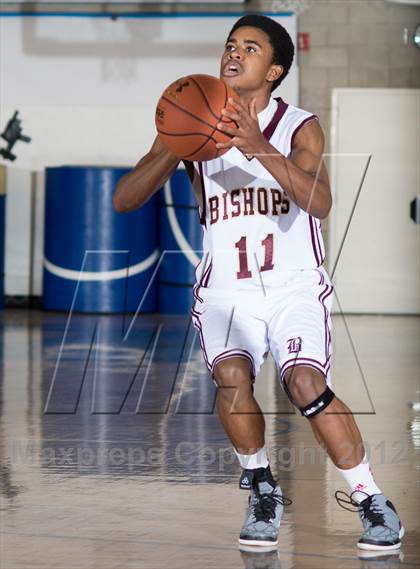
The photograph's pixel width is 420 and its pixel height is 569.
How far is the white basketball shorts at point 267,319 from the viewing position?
402cm

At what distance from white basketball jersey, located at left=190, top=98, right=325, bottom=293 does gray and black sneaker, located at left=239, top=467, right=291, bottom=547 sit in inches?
26.6

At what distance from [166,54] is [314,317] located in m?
11.5

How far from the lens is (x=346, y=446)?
12.9ft

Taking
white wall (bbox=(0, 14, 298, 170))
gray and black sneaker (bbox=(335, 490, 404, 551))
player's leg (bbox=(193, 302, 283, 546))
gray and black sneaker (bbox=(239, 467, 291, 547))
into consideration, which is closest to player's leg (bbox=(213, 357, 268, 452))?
player's leg (bbox=(193, 302, 283, 546))

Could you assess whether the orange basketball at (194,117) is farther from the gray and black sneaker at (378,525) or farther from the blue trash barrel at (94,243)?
the blue trash barrel at (94,243)

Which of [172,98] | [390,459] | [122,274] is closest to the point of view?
[172,98]

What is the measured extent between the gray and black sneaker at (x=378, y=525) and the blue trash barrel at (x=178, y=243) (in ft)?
34.0

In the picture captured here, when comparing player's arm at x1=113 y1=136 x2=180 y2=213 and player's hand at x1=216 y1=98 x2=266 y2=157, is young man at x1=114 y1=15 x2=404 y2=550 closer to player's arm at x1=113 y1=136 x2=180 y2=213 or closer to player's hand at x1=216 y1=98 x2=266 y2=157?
player's arm at x1=113 y1=136 x2=180 y2=213

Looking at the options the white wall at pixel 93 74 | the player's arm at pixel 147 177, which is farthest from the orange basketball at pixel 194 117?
the white wall at pixel 93 74

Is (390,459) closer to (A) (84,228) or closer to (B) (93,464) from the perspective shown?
(B) (93,464)

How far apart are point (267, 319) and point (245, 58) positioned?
2.97ft

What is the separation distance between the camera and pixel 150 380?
8516mm

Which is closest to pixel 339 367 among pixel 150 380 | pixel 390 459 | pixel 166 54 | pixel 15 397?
pixel 150 380

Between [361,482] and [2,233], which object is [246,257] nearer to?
[361,482]
